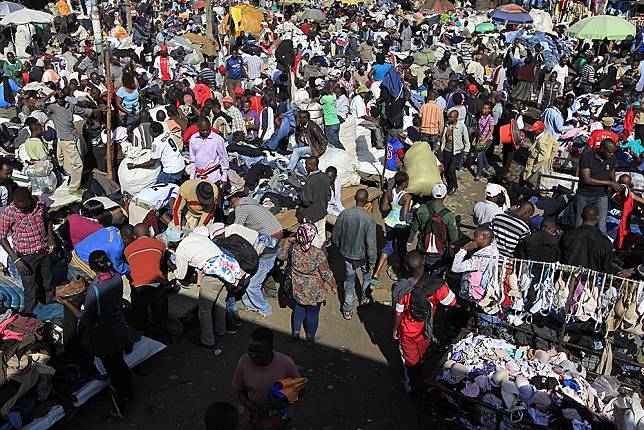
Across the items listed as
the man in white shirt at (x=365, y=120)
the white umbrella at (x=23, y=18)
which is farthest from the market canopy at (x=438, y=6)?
the white umbrella at (x=23, y=18)

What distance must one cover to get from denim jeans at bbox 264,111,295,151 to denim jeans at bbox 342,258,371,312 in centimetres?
402

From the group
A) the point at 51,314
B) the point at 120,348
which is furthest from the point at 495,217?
the point at 51,314

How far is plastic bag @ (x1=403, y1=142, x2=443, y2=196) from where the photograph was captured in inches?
334

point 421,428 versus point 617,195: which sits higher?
point 617,195

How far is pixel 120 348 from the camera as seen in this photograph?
17.5ft

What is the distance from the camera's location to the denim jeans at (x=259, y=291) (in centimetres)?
712

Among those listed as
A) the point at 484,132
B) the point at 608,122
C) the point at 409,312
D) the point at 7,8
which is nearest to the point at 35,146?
the point at 409,312

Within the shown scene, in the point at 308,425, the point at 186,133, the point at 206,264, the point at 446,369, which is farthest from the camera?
the point at 186,133

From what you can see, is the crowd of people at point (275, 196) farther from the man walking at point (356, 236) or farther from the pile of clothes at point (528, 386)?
the pile of clothes at point (528, 386)

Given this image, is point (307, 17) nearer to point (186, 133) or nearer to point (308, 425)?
point (186, 133)

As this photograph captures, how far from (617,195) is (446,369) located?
170 inches

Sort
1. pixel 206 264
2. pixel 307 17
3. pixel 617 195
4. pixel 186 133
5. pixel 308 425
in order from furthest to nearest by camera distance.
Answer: pixel 307 17
pixel 186 133
pixel 617 195
pixel 206 264
pixel 308 425

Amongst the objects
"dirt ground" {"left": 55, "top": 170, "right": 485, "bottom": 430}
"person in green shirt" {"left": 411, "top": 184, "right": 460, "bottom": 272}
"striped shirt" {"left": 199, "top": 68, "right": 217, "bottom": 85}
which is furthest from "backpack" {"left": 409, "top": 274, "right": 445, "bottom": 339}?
"striped shirt" {"left": 199, "top": 68, "right": 217, "bottom": 85}

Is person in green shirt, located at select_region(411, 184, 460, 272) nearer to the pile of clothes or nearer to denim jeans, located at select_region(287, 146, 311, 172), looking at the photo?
the pile of clothes
